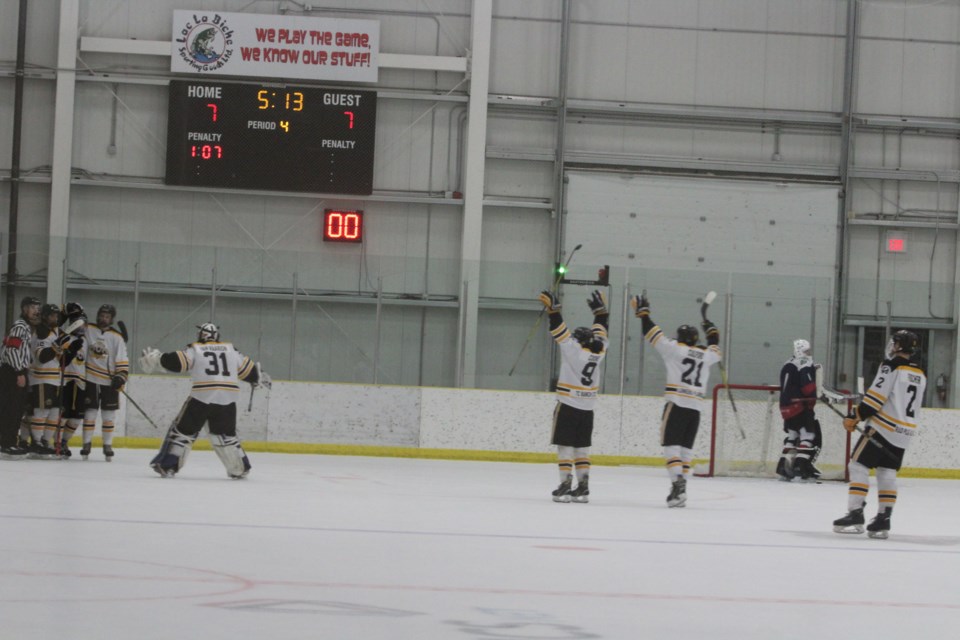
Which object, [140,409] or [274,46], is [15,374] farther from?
[274,46]

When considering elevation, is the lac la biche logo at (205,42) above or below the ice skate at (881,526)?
above

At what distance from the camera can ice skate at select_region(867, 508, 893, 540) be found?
740 cm

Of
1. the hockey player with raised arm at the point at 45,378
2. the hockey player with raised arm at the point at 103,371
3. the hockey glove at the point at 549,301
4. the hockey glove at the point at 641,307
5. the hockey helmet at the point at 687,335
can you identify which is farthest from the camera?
the hockey player with raised arm at the point at 103,371

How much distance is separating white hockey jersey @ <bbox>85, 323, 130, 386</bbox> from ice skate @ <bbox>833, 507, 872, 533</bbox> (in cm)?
634

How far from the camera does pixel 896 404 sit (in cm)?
744

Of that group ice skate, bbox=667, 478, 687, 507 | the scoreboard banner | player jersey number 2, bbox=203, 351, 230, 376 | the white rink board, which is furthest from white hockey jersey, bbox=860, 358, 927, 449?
the scoreboard banner

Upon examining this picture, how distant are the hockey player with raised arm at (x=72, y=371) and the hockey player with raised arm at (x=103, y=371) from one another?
6 centimetres

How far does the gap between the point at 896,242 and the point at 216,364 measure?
10.7 meters

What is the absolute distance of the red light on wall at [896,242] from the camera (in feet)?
57.7

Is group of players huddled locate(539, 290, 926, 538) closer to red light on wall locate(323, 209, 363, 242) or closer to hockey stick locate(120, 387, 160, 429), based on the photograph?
hockey stick locate(120, 387, 160, 429)

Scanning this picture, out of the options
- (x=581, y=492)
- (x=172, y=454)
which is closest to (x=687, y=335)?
(x=581, y=492)

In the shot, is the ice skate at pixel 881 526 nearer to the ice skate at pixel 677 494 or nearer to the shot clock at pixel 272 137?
the ice skate at pixel 677 494

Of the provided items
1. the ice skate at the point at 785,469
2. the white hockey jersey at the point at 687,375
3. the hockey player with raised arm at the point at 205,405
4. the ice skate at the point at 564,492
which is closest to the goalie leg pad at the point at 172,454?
the hockey player with raised arm at the point at 205,405

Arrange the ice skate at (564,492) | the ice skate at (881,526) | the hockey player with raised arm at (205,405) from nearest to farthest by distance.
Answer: the ice skate at (881,526), the ice skate at (564,492), the hockey player with raised arm at (205,405)
